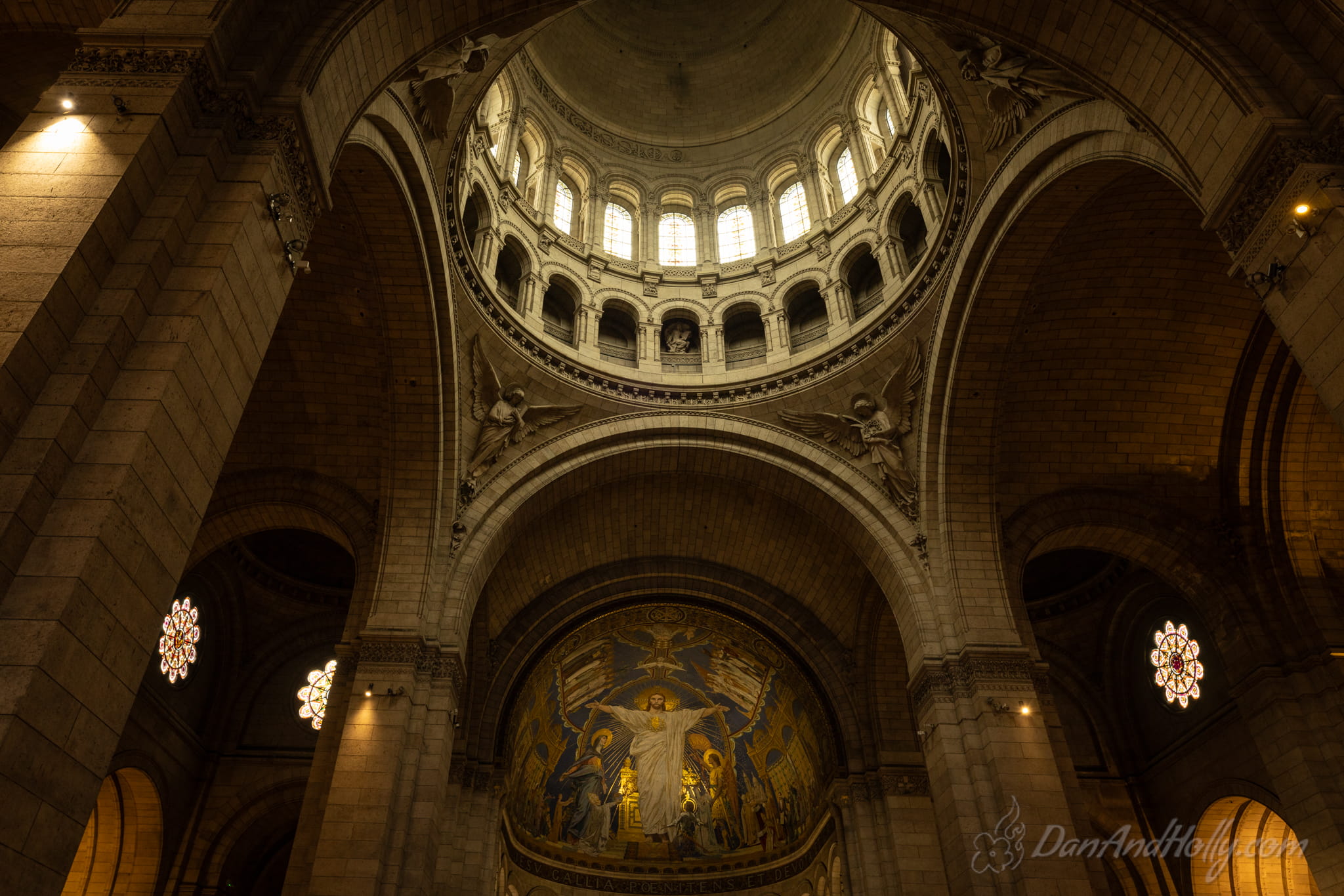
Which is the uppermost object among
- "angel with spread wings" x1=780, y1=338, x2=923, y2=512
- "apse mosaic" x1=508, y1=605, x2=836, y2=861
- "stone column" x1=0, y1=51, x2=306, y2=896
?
"angel with spread wings" x1=780, y1=338, x2=923, y2=512

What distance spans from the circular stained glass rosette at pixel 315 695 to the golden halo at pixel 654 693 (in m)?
7.89

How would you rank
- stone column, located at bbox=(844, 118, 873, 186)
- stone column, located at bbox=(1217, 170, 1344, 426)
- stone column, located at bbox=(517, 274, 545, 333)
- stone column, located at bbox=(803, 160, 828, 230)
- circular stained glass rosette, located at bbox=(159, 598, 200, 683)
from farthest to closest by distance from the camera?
stone column, located at bbox=(803, 160, 828, 230)
stone column, located at bbox=(844, 118, 873, 186)
circular stained glass rosette, located at bbox=(159, 598, 200, 683)
stone column, located at bbox=(517, 274, 545, 333)
stone column, located at bbox=(1217, 170, 1344, 426)

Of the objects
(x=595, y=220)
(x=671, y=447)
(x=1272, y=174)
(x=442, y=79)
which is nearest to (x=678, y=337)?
(x=671, y=447)

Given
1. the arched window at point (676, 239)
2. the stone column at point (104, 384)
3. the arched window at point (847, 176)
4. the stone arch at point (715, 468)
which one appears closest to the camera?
the stone column at point (104, 384)

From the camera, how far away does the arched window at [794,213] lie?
812 inches

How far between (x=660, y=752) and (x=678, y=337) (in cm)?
1169

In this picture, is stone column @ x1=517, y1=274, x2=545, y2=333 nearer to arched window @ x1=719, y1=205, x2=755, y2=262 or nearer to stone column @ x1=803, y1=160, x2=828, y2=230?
arched window @ x1=719, y1=205, x2=755, y2=262

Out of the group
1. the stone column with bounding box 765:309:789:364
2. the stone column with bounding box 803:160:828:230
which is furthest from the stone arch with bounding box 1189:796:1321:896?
the stone column with bounding box 803:160:828:230

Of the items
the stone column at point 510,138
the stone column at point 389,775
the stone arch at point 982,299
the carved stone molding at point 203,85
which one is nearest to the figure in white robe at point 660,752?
the stone column at point 389,775

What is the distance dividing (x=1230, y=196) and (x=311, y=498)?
14.8 meters

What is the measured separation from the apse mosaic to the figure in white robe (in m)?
0.03

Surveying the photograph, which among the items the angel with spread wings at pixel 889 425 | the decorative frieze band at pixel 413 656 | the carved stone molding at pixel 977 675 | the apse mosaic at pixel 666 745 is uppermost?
the angel with spread wings at pixel 889 425

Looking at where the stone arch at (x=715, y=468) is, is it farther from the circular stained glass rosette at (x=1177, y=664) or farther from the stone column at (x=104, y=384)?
the stone column at (x=104, y=384)

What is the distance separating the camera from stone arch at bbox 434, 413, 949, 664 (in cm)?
1495
